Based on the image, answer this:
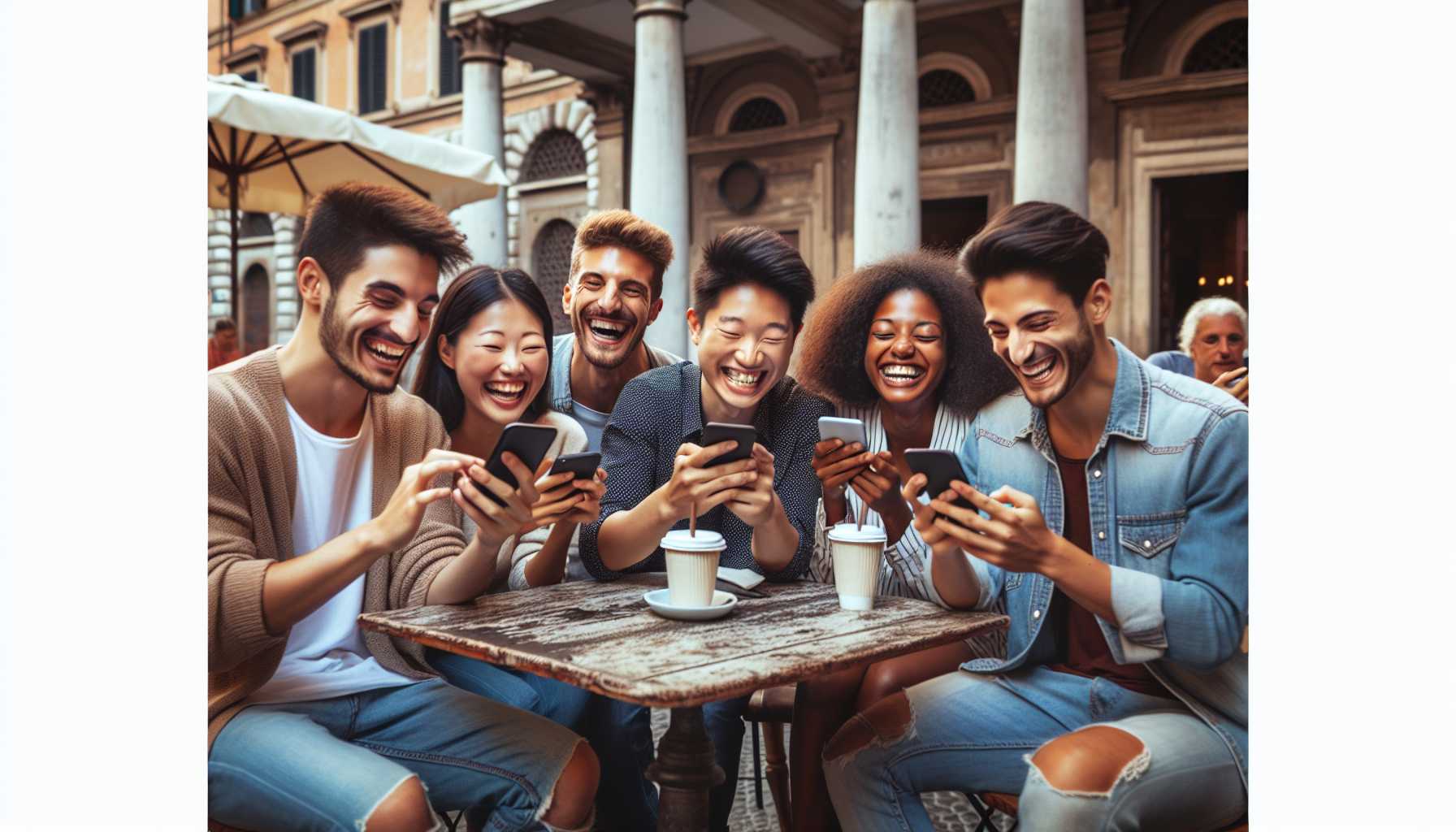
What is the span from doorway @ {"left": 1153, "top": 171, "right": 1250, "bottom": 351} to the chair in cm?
146

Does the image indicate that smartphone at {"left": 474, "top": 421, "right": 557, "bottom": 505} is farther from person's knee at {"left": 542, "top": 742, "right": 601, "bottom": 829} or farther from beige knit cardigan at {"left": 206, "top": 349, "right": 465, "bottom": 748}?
person's knee at {"left": 542, "top": 742, "right": 601, "bottom": 829}

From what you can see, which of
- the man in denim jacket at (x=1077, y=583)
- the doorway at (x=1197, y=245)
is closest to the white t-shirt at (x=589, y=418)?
the man in denim jacket at (x=1077, y=583)

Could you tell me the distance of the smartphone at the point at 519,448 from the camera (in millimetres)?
1991

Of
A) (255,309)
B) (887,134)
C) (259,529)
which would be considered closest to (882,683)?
(259,529)

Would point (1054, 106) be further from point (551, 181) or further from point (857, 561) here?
point (551, 181)

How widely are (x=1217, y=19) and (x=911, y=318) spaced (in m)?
1.87

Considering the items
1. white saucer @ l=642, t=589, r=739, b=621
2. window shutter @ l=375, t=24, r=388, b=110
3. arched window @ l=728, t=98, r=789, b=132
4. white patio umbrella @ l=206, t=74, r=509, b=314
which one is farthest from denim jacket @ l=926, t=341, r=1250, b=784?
arched window @ l=728, t=98, r=789, b=132

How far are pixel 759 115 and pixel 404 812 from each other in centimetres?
868

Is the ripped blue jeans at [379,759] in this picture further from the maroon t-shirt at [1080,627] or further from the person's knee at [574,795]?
the maroon t-shirt at [1080,627]

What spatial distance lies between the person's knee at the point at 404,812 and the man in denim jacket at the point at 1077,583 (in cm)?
88

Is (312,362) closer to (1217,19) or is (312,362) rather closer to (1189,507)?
(1189,507)

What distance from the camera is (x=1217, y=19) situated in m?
3.30
